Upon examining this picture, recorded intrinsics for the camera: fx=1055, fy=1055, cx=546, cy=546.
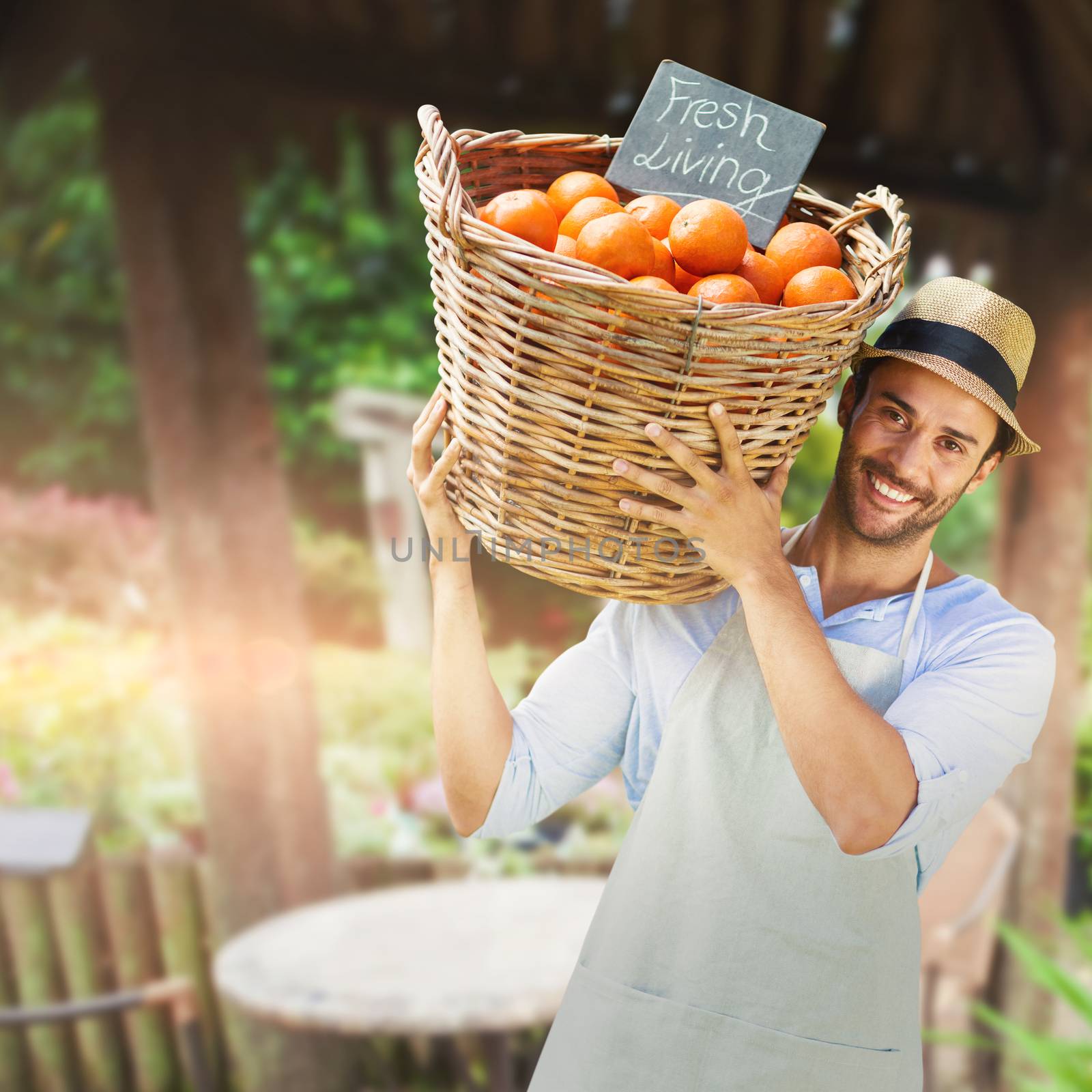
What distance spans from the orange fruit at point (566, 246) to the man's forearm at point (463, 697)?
33cm

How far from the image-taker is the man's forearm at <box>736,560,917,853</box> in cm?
89

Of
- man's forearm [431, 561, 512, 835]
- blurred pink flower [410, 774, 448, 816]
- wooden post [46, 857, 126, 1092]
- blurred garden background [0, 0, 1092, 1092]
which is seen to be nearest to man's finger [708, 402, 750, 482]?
man's forearm [431, 561, 512, 835]

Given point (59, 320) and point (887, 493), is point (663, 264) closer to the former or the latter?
point (887, 493)

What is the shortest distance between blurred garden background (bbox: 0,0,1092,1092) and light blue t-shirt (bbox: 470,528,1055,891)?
1.71 m

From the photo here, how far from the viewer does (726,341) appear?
83 centimetres

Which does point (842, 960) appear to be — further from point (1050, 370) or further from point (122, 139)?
point (122, 139)

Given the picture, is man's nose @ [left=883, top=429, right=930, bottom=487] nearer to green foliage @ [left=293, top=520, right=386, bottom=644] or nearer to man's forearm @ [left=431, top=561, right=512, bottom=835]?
man's forearm @ [left=431, top=561, right=512, bottom=835]

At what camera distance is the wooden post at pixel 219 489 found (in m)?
2.57

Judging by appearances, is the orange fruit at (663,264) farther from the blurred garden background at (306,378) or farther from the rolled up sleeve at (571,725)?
the blurred garden background at (306,378)

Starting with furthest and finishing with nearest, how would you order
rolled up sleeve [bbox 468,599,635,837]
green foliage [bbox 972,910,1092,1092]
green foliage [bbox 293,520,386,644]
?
green foliage [bbox 293,520,386,644] < green foliage [bbox 972,910,1092,1092] < rolled up sleeve [bbox 468,599,635,837]

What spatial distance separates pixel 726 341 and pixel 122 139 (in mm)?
2248

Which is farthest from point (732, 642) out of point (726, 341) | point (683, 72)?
point (683, 72)

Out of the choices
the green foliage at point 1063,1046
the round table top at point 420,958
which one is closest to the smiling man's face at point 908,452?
the round table top at point 420,958

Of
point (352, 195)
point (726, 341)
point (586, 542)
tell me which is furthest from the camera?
point (352, 195)
